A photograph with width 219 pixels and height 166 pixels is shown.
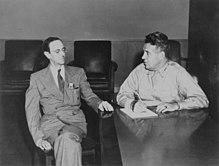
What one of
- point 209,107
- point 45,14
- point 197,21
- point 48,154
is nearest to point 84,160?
point 48,154

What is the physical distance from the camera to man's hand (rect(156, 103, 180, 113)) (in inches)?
60.7

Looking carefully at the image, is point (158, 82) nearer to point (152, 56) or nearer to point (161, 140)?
point (152, 56)

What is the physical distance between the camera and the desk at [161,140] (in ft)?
3.74

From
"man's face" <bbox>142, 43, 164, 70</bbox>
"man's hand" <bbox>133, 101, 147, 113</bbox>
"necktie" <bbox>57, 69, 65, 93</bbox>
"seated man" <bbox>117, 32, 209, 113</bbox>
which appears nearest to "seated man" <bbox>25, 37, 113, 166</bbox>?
"necktie" <bbox>57, 69, 65, 93</bbox>

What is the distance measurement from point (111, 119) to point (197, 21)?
0.85m

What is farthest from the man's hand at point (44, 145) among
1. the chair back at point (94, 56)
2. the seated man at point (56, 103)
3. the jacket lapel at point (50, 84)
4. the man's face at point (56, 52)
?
the chair back at point (94, 56)

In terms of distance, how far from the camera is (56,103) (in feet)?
5.34

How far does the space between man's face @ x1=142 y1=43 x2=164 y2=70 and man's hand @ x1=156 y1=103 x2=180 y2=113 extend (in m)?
0.27

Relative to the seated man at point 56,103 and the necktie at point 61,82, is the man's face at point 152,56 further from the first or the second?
the necktie at point 61,82

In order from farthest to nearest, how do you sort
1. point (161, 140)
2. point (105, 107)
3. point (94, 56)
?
point (94, 56) → point (105, 107) → point (161, 140)

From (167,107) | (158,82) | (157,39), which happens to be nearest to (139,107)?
(167,107)

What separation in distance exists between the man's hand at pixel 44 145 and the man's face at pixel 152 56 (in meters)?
0.67

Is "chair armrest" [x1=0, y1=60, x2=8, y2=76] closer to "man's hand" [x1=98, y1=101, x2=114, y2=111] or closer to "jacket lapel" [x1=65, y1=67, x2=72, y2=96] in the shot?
"jacket lapel" [x1=65, y1=67, x2=72, y2=96]

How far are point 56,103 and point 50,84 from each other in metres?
0.10
